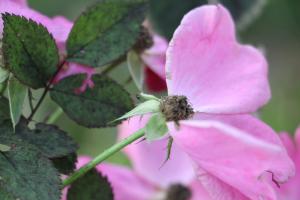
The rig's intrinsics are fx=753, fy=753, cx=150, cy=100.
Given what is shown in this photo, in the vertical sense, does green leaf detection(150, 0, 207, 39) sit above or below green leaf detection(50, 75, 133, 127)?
below

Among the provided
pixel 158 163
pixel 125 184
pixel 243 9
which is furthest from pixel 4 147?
pixel 243 9

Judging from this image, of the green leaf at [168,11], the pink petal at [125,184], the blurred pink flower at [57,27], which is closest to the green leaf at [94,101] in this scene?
the blurred pink flower at [57,27]

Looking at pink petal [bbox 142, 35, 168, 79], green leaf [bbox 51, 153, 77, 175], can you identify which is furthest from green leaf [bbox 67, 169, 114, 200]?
pink petal [bbox 142, 35, 168, 79]

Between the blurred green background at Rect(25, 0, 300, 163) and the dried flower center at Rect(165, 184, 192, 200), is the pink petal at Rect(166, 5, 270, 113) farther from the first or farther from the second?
the blurred green background at Rect(25, 0, 300, 163)

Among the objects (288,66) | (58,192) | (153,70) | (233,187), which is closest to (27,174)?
(58,192)

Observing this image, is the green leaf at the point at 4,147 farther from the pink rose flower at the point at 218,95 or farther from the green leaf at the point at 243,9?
the green leaf at the point at 243,9

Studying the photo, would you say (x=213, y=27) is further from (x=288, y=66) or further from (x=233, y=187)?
(x=288, y=66)
